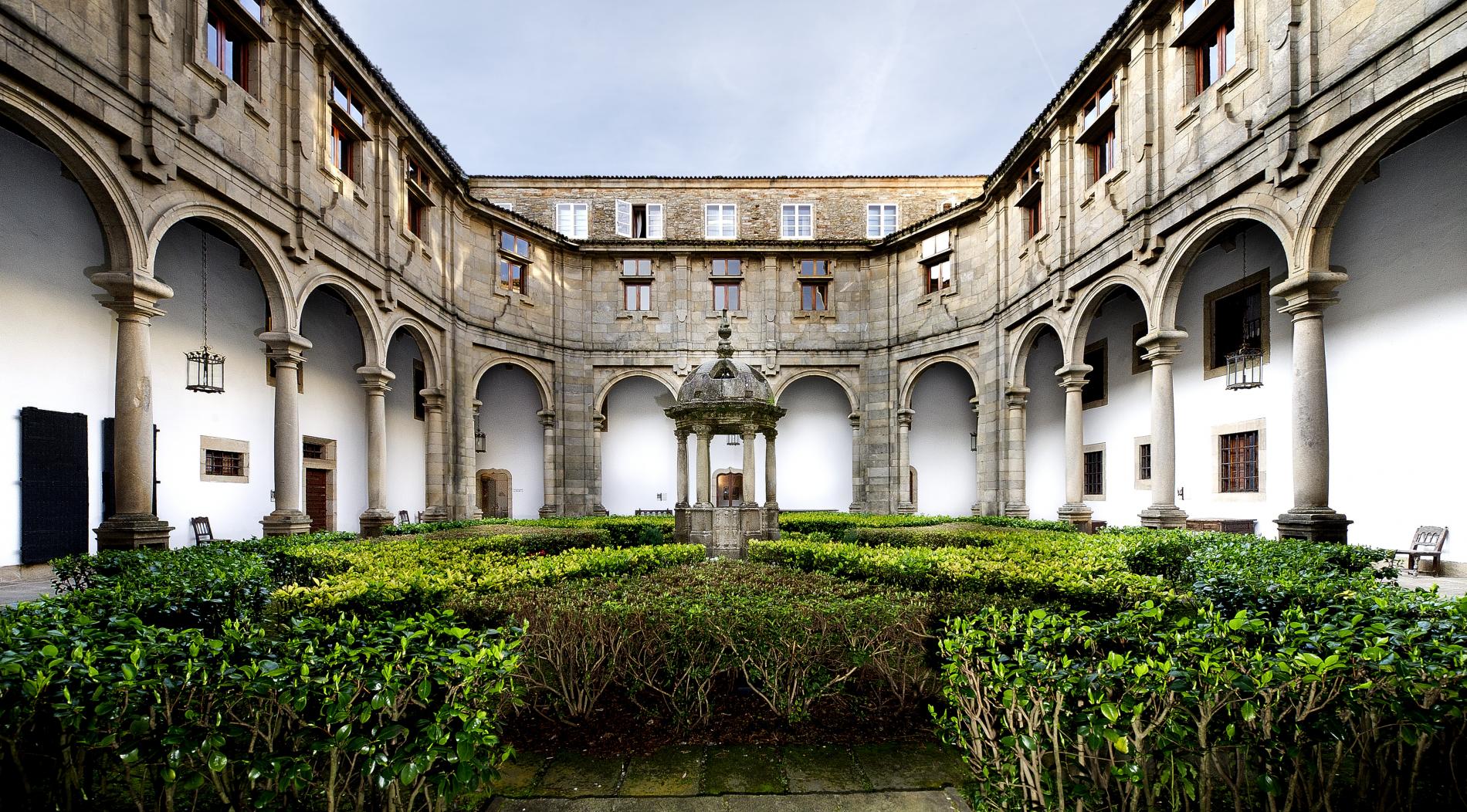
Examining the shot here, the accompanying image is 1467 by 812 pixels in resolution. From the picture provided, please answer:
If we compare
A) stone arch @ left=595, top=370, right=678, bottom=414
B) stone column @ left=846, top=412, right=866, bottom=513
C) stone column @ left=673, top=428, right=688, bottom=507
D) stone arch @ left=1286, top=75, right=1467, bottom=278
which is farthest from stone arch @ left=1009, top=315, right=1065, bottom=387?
stone arch @ left=595, top=370, right=678, bottom=414

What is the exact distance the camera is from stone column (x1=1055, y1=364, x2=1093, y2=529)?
14.2 meters

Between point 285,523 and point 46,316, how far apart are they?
4.54 m

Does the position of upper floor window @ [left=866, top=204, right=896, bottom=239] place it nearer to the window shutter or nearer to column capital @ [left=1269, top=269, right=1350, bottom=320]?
the window shutter

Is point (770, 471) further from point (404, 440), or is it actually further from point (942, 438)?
point (404, 440)

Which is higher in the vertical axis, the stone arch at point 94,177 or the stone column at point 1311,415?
the stone arch at point 94,177

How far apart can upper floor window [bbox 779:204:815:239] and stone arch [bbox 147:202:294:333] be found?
1571 centimetres

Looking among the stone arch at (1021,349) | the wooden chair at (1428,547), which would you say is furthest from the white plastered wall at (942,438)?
the wooden chair at (1428,547)

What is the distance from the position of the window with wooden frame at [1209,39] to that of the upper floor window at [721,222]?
1440 cm

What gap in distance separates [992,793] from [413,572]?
520 centimetres

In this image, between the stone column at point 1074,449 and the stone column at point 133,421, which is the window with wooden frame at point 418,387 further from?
the stone column at point 1074,449

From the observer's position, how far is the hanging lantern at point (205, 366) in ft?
37.0

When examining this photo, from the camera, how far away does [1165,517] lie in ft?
36.7

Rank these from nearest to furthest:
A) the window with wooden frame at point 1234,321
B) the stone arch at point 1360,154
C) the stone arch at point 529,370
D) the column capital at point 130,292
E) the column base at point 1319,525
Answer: the stone arch at point 1360,154
the column capital at point 130,292
the column base at point 1319,525
the window with wooden frame at point 1234,321
the stone arch at point 529,370

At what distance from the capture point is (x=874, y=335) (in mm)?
21281
